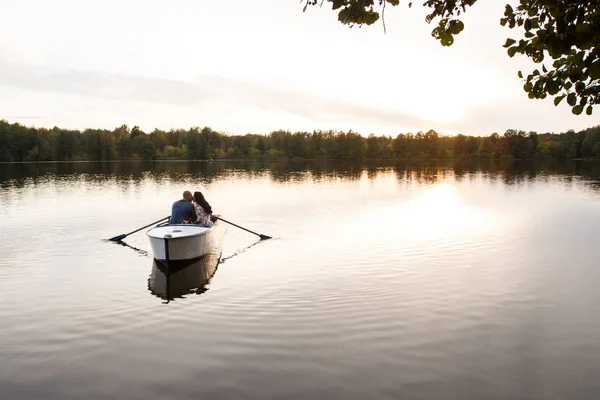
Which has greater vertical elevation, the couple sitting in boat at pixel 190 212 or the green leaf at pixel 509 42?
the green leaf at pixel 509 42

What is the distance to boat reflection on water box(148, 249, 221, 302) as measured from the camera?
12.6 m

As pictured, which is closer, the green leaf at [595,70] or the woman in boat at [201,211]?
the green leaf at [595,70]

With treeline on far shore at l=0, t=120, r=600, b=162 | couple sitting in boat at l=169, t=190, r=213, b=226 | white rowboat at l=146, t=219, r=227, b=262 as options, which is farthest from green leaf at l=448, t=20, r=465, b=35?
treeline on far shore at l=0, t=120, r=600, b=162

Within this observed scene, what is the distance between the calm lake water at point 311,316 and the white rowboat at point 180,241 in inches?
24.5

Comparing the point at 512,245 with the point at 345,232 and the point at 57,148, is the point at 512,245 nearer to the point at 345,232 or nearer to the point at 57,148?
the point at 345,232

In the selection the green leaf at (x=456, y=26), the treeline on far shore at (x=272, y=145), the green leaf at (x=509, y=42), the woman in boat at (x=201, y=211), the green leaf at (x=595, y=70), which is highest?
the treeline on far shore at (x=272, y=145)

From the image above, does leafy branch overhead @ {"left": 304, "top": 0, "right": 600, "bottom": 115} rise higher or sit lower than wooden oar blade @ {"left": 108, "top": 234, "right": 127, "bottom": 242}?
higher

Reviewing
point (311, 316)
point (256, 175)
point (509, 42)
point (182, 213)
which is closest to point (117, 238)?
point (182, 213)

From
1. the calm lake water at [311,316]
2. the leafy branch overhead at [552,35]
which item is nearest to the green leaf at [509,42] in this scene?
the leafy branch overhead at [552,35]

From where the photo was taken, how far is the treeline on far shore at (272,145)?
5207 inches

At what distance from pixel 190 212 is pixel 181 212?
38 cm

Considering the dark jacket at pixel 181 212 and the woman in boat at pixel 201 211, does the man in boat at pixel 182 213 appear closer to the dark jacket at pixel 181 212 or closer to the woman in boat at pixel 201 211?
the dark jacket at pixel 181 212

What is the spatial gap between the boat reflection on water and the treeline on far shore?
434 ft

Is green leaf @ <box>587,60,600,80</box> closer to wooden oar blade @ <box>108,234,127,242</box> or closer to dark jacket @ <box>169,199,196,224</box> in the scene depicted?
dark jacket @ <box>169,199,196,224</box>
